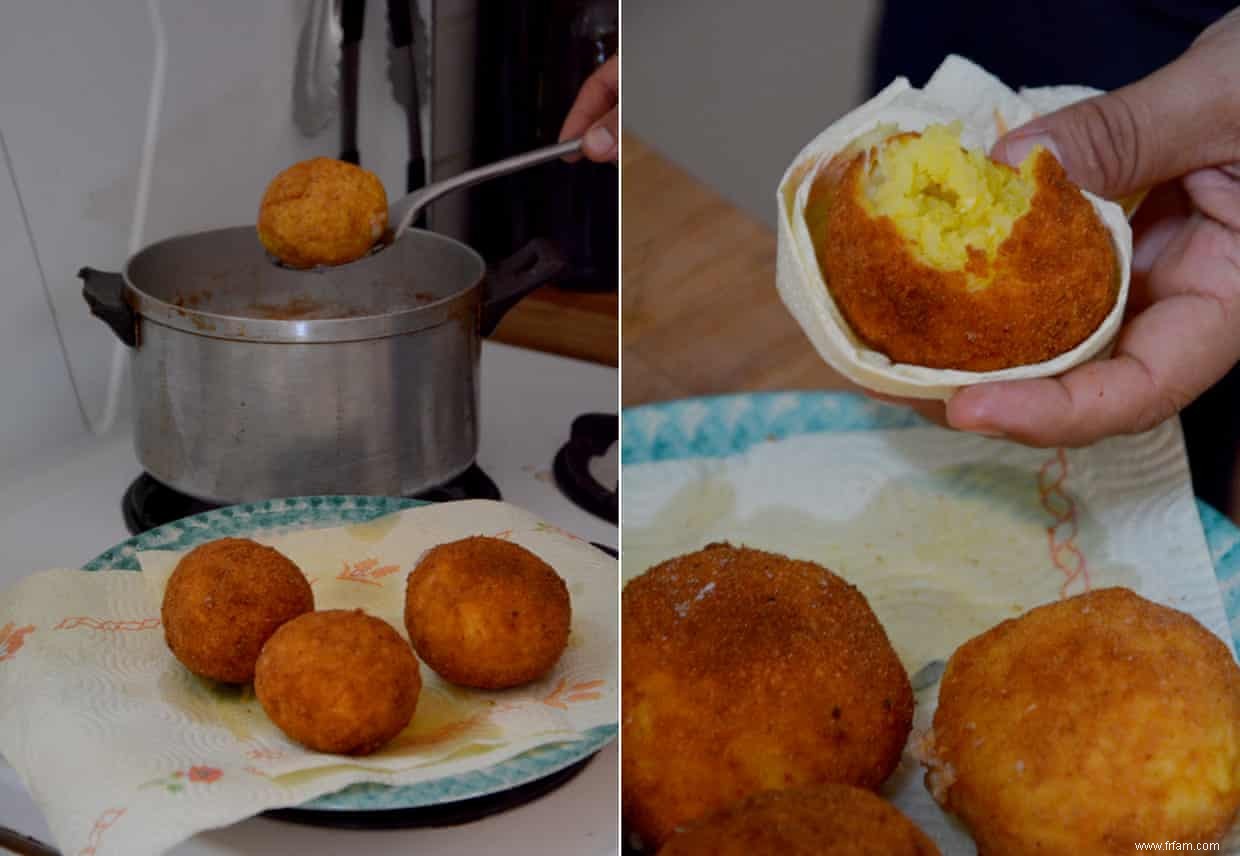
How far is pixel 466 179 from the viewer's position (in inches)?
30.2

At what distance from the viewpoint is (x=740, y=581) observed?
20.5 inches

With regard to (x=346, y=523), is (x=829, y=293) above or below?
above

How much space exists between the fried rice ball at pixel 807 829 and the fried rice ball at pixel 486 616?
16cm

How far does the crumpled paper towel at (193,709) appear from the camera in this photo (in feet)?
1.54

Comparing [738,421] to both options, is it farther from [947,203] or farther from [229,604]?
[229,604]

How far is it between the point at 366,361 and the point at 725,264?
31 centimetres

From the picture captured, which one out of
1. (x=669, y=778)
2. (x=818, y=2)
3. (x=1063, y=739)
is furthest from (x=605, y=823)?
(x=818, y=2)

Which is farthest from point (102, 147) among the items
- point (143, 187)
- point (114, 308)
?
point (114, 308)

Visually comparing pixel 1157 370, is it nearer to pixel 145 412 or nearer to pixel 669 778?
pixel 669 778

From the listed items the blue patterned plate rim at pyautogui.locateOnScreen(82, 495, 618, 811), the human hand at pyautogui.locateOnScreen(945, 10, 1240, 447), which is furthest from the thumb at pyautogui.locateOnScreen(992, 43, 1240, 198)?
the blue patterned plate rim at pyautogui.locateOnScreen(82, 495, 618, 811)

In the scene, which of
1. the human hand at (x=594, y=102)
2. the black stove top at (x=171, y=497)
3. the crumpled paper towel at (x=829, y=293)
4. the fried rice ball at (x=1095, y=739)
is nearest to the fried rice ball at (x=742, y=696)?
the fried rice ball at (x=1095, y=739)

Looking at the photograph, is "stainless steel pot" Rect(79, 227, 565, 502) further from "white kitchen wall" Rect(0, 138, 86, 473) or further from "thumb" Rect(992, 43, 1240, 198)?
"thumb" Rect(992, 43, 1240, 198)

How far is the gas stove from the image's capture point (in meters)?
0.50

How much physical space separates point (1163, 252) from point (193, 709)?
2.01ft
